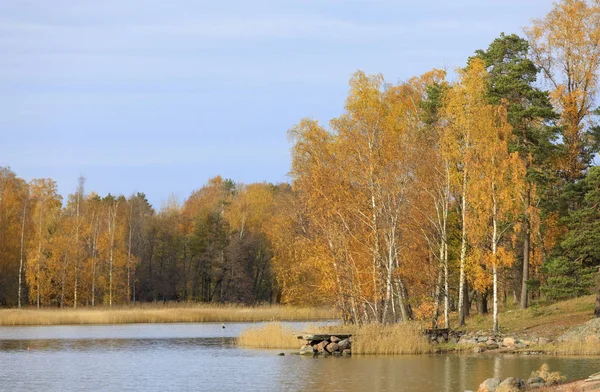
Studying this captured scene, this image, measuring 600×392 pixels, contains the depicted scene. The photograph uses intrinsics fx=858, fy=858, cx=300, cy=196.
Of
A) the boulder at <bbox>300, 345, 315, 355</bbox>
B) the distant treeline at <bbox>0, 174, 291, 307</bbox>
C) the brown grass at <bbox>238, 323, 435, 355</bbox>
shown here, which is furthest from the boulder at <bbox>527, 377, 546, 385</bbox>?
the distant treeline at <bbox>0, 174, 291, 307</bbox>

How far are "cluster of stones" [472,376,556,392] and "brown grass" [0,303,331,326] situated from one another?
4603 centimetres

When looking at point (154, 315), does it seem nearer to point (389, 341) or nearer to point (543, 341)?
point (389, 341)

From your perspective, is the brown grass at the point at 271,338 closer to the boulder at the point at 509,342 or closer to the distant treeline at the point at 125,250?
the boulder at the point at 509,342

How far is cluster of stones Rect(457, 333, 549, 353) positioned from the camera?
3903cm

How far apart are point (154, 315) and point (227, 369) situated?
39.1m

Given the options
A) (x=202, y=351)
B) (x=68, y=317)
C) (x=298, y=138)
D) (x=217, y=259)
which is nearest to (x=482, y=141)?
(x=298, y=138)

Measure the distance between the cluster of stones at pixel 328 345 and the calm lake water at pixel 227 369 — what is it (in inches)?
67.7

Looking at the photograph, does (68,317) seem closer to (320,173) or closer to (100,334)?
(100,334)

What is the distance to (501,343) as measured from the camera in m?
39.8

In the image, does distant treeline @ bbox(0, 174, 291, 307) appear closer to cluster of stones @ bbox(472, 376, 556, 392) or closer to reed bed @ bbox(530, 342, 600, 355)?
reed bed @ bbox(530, 342, 600, 355)

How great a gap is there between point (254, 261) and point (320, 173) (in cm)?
5931

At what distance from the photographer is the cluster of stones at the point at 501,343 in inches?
1537

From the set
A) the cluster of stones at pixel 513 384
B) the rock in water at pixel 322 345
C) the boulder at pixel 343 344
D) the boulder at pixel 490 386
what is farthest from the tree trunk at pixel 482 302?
the boulder at pixel 490 386

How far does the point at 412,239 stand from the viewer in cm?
4744
